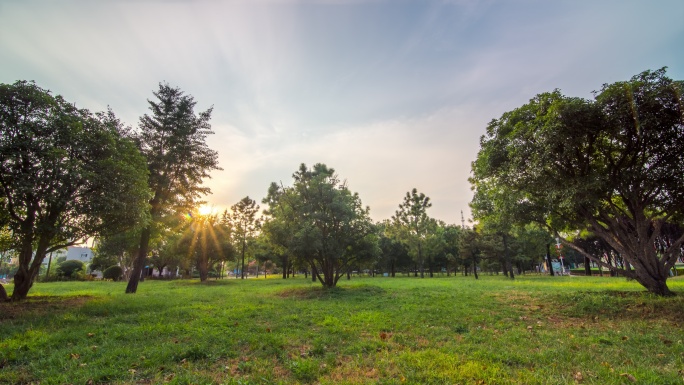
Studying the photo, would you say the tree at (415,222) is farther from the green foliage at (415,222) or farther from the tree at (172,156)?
the tree at (172,156)

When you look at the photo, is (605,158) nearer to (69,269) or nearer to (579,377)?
(579,377)

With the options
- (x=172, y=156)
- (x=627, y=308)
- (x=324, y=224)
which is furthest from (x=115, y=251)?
(x=627, y=308)

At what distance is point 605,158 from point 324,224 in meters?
14.5

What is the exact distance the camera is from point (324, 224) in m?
20.4

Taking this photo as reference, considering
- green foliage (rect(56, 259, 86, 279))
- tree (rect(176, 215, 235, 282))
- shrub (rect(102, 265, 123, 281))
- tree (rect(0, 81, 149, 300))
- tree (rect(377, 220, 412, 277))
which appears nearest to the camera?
tree (rect(0, 81, 149, 300))

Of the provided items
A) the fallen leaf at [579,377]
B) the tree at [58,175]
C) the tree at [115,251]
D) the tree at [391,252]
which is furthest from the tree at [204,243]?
the fallen leaf at [579,377]

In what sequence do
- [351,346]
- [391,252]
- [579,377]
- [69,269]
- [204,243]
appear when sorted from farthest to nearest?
1. [391,252]
2. [69,269]
3. [204,243]
4. [351,346]
5. [579,377]

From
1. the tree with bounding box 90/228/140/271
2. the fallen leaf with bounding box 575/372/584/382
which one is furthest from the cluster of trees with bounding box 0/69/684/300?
the tree with bounding box 90/228/140/271

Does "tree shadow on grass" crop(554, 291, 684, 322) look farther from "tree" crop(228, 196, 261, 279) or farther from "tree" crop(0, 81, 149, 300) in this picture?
"tree" crop(228, 196, 261, 279)

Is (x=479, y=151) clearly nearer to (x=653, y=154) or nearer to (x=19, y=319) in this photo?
(x=653, y=154)

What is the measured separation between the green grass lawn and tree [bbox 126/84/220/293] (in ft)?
34.9

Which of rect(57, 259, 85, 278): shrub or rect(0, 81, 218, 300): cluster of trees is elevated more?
rect(0, 81, 218, 300): cluster of trees

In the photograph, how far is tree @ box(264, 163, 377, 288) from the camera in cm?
1944

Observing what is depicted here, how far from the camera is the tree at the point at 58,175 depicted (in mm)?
11195
